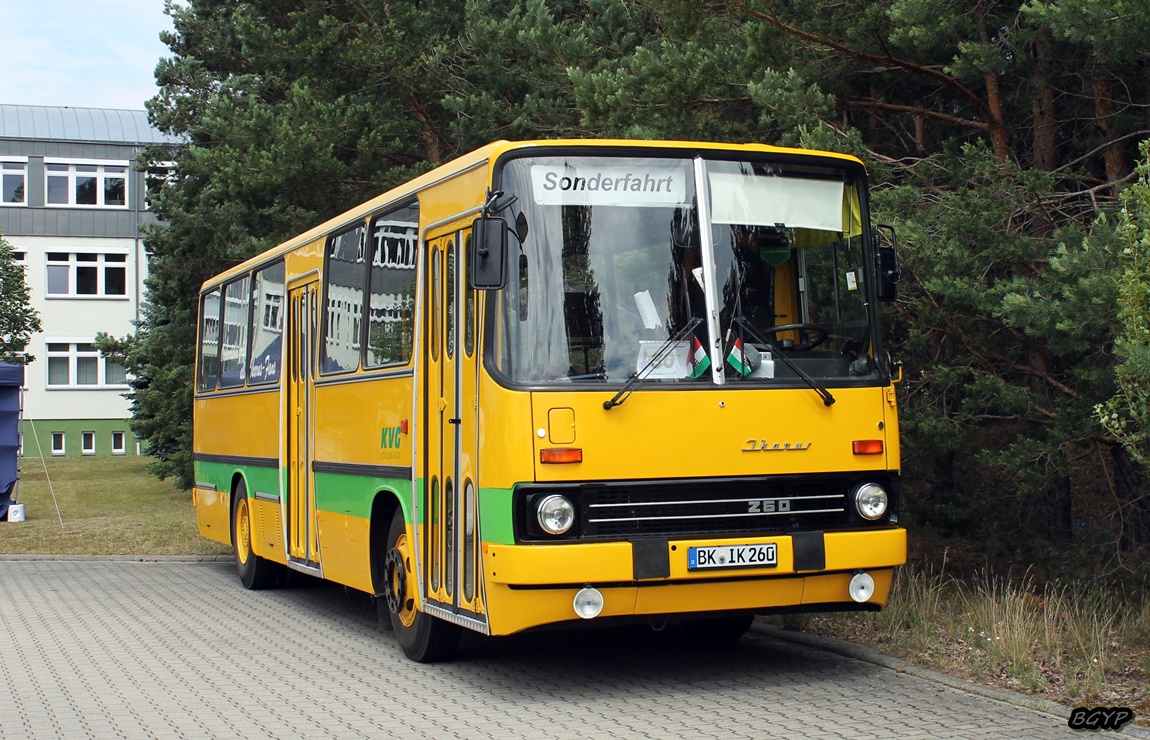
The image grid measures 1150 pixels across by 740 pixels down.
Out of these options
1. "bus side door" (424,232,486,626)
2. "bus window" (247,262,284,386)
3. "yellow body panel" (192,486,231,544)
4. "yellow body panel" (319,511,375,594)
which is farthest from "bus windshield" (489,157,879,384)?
"yellow body panel" (192,486,231,544)

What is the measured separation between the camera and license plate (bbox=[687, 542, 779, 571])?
28.0ft

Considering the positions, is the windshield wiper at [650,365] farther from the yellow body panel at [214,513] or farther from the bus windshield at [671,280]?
the yellow body panel at [214,513]

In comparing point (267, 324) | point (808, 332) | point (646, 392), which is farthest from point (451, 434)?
point (267, 324)

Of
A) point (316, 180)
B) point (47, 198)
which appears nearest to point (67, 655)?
point (316, 180)

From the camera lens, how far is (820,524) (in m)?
8.98

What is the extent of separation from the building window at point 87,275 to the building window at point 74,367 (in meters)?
2.18

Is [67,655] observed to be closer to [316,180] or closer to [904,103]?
[904,103]

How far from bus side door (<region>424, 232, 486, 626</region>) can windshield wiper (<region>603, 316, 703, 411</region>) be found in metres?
0.90

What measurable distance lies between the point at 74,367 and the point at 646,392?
183ft

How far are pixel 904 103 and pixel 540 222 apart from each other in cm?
910

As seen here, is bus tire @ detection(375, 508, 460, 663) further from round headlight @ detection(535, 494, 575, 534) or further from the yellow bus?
round headlight @ detection(535, 494, 575, 534)

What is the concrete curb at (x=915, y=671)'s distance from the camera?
7.92m

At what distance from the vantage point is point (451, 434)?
9422 mm

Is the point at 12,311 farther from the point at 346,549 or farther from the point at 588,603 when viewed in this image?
the point at 588,603
